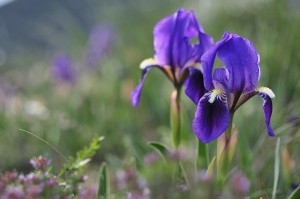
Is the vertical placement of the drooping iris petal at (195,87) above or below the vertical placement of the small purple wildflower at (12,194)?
above

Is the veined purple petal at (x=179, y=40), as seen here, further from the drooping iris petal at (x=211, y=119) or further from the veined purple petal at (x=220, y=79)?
the drooping iris petal at (x=211, y=119)

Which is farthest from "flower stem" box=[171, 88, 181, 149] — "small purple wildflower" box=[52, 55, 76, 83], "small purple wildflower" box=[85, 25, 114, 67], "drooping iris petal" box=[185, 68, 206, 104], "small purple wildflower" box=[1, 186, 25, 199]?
"small purple wildflower" box=[85, 25, 114, 67]

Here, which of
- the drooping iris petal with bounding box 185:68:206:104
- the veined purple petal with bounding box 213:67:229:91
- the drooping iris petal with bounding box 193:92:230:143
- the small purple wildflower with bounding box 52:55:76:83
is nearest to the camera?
the drooping iris petal with bounding box 193:92:230:143

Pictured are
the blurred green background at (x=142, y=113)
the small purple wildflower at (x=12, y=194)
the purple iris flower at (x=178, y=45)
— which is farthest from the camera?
the blurred green background at (x=142, y=113)

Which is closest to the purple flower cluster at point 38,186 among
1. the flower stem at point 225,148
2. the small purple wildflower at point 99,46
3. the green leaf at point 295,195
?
the flower stem at point 225,148

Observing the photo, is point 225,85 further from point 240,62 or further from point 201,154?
point 201,154

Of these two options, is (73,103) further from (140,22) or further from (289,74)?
(140,22)

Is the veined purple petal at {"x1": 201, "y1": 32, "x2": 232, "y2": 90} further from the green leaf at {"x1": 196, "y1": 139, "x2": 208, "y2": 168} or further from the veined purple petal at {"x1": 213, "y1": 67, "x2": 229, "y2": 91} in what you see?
the green leaf at {"x1": 196, "y1": 139, "x2": 208, "y2": 168}

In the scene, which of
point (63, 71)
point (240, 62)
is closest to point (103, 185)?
point (240, 62)
